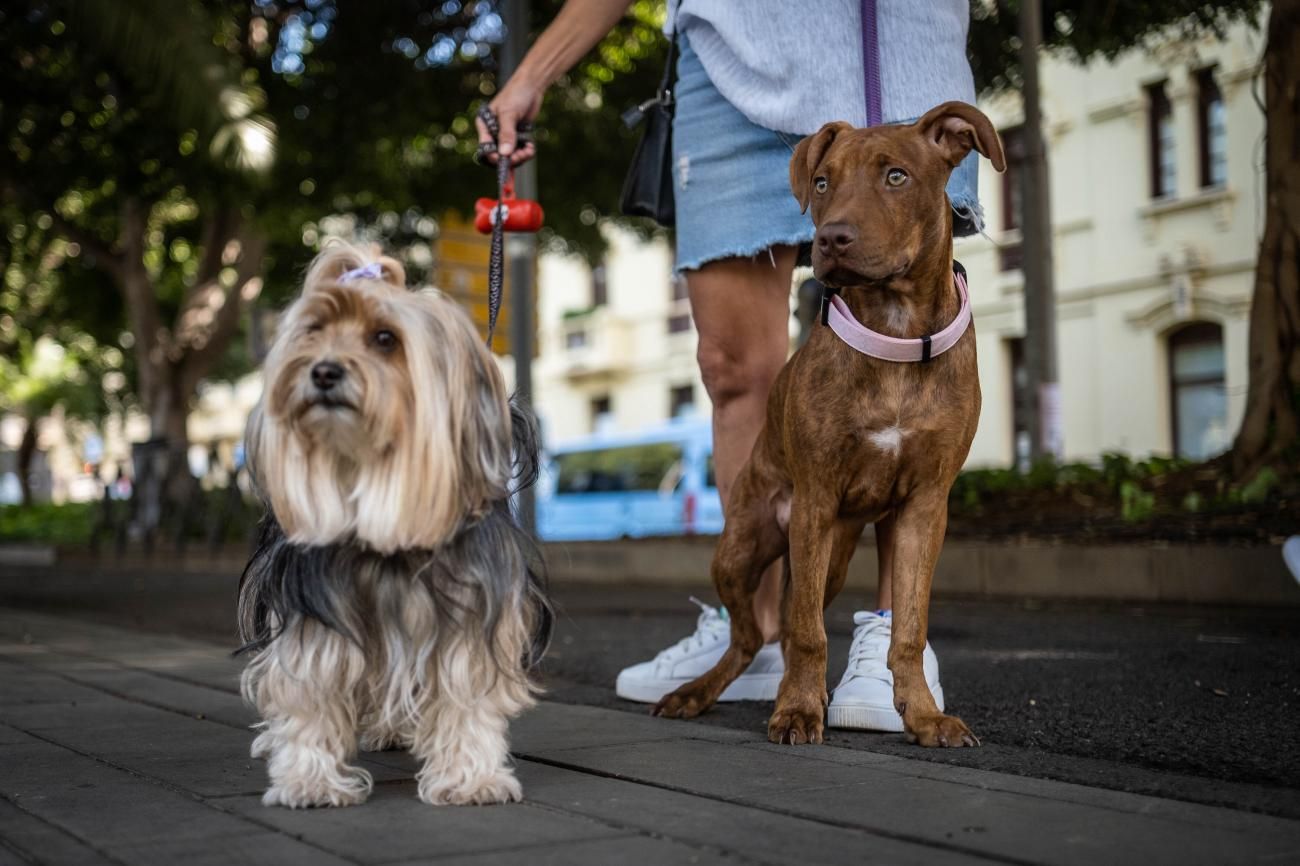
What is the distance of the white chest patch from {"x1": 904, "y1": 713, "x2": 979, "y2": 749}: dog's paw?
0.67 meters

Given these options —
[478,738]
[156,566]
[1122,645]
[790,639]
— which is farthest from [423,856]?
[156,566]

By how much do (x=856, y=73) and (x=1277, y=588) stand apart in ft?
12.5

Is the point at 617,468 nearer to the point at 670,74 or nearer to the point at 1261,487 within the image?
the point at 1261,487

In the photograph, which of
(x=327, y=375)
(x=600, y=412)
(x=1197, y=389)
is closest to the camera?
(x=327, y=375)

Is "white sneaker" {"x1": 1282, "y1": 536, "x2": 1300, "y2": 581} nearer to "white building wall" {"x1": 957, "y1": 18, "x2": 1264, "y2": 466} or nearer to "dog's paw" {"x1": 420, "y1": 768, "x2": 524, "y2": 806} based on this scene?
"dog's paw" {"x1": 420, "y1": 768, "x2": 524, "y2": 806}

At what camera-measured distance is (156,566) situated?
748 inches

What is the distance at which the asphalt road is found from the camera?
3.25 metres

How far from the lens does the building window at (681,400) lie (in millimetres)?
36781

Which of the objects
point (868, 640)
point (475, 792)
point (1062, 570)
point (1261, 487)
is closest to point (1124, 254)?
point (1062, 570)

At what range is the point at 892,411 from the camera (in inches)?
144

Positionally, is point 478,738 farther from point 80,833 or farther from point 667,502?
point 667,502

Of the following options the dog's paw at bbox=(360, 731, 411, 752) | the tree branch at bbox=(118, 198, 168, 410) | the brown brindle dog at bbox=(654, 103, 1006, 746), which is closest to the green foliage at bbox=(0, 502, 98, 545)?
the tree branch at bbox=(118, 198, 168, 410)

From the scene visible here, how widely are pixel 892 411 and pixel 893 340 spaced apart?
177mm

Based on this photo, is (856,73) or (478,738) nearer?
(478,738)
